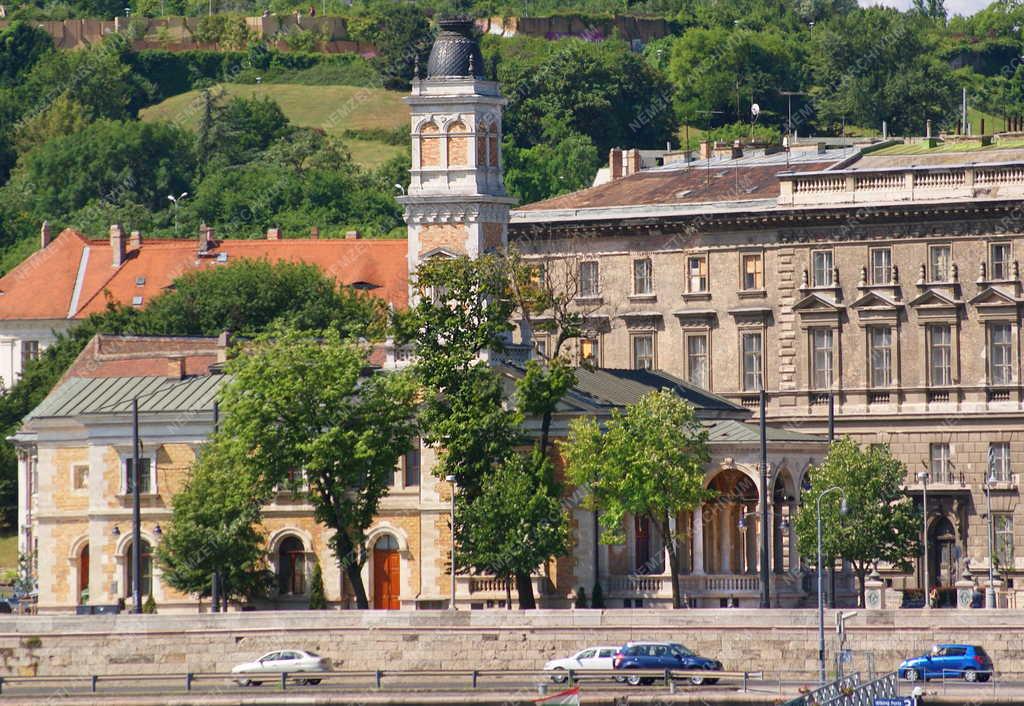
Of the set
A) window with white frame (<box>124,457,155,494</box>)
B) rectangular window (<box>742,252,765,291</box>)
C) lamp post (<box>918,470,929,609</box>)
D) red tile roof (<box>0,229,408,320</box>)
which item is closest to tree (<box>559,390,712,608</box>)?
lamp post (<box>918,470,929,609</box>)

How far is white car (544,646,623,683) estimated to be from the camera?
85.4m

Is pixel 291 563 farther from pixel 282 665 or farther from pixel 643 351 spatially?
pixel 643 351

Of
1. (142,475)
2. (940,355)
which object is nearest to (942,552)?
(940,355)

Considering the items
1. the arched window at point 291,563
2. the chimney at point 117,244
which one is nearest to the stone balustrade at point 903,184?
the arched window at point 291,563

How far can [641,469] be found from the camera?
95562mm

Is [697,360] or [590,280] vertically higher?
[590,280]

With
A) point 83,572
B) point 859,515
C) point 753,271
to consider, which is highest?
point 753,271

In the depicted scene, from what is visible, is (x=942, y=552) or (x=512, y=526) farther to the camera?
(x=942, y=552)

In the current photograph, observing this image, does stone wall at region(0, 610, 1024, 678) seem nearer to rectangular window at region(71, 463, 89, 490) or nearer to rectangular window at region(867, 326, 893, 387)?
rectangular window at region(71, 463, 89, 490)

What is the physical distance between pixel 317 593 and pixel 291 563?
1923mm

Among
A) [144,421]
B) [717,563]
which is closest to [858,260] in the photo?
[717,563]

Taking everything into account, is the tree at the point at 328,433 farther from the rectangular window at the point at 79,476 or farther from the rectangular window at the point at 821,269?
the rectangular window at the point at 821,269

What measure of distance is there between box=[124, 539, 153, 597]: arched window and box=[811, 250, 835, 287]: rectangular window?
95.3 feet

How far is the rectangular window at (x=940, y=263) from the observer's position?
114188 millimetres
